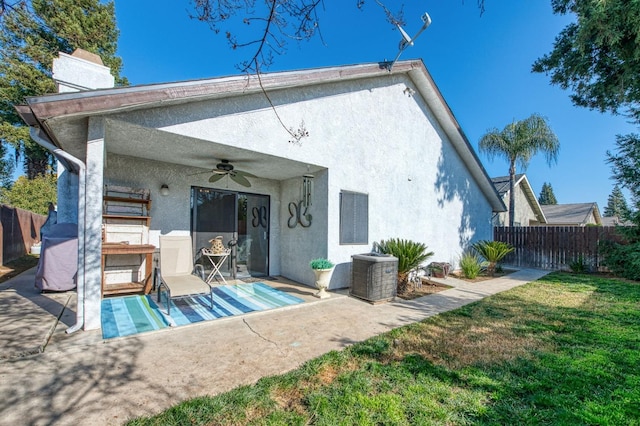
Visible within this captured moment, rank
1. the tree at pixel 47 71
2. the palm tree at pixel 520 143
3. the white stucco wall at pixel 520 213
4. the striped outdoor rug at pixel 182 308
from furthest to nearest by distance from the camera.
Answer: the white stucco wall at pixel 520 213, the palm tree at pixel 520 143, the tree at pixel 47 71, the striped outdoor rug at pixel 182 308

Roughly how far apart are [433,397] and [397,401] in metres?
0.39

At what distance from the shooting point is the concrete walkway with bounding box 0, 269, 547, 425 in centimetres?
245

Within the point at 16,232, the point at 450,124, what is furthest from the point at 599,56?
the point at 16,232

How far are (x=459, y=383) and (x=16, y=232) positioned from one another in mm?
15853

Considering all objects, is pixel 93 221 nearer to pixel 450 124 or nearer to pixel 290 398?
pixel 290 398

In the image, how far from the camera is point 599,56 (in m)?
9.36

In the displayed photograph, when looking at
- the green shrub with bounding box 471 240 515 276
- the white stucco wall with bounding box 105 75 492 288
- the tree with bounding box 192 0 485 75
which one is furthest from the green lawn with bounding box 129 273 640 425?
the green shrub with bounding box 471 240 515 276

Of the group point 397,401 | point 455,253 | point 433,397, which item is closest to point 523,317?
point 433,397

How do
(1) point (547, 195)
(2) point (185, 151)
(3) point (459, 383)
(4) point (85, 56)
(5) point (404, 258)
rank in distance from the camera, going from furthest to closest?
(1) point (547, 195)
(5) point (404, 258)
(4) point (85, 56)
(2) point (185, 151)
(3) point (459, 383)

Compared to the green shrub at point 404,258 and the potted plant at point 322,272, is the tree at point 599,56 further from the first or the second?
the potted plant at point 322,272

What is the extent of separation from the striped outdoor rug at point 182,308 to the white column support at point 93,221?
0.46m

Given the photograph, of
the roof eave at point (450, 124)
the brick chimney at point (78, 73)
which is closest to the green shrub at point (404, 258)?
the roof eave at point (450, 124)

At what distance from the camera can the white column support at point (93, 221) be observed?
12.7ft

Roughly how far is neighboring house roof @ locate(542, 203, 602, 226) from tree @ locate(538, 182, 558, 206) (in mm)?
34787
